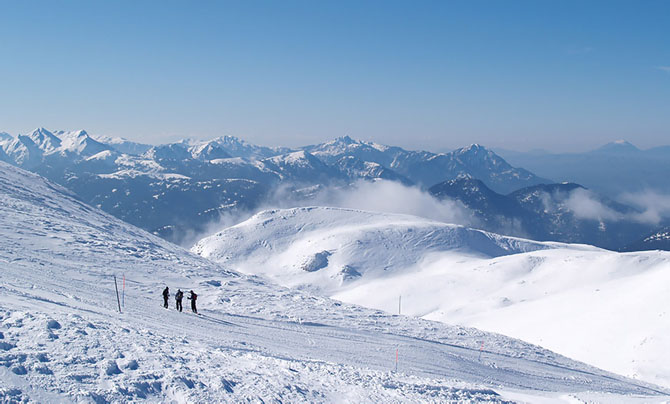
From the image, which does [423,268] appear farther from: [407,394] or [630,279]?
[407,394]

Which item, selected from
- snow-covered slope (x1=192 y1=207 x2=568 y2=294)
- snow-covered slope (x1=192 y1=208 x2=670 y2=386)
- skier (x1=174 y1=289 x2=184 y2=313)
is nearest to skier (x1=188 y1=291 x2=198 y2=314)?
skier (x1=174 y1=289 x2=184 y2=313)

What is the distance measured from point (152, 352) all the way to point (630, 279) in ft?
235

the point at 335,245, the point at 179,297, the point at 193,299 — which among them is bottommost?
the point at 335,245

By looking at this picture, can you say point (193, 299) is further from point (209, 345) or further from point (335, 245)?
point (335, 245)

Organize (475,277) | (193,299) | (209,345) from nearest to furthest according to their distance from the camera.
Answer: (209,345) < (193,299) < (475,277)

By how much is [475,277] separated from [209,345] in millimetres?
72981

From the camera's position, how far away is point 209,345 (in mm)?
14523

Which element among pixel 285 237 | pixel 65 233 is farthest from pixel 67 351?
pixel 285 237

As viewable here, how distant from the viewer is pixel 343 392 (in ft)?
38.9

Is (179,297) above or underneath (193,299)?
above

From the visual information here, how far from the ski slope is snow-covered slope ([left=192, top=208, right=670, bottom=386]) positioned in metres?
24.9

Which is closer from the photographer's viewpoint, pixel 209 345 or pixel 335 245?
pixel 209 345

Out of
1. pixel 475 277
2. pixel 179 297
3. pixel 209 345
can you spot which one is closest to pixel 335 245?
pixel 475 277

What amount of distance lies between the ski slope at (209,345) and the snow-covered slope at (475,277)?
2494 cm
